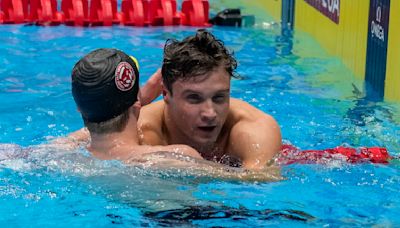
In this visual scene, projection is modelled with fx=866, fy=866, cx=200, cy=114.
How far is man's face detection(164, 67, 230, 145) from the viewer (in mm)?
4188

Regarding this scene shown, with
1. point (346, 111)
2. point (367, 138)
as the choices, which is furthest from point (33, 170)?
point (346, 111)

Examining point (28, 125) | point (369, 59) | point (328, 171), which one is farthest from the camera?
point (369, 59)

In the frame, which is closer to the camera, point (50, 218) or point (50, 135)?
point (50, 218)

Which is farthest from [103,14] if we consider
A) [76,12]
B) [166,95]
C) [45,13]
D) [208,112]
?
[208,112]

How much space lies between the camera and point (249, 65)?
820cm

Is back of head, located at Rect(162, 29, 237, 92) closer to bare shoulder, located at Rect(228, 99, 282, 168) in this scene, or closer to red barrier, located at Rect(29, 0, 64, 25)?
bare shoulder, located at Rect(228, 99, 282, 168)

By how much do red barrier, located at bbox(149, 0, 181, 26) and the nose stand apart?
20.3ft

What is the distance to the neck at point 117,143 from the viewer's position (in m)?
4.10

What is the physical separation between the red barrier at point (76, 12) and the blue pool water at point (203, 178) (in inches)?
33.5

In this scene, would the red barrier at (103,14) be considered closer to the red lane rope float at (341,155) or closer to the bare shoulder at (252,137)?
the red lane rope float at (341,155)

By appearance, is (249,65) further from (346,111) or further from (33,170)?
(33,170)

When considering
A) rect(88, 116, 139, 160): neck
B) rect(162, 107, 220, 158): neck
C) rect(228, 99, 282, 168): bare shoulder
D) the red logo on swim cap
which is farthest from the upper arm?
the red logo on swim cap

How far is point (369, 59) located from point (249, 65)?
1348 millimetres

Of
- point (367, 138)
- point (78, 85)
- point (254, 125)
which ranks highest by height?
point (78, 85)
